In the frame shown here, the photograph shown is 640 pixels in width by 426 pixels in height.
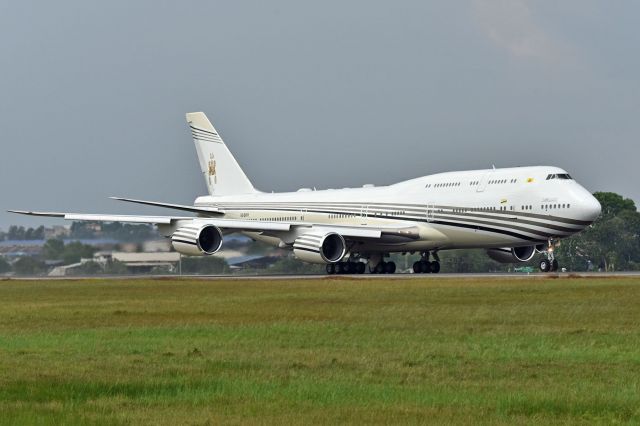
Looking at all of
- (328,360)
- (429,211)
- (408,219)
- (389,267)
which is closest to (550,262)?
(429,211)

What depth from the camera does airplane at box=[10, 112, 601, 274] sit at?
5219cm

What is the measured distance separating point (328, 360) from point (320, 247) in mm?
37100

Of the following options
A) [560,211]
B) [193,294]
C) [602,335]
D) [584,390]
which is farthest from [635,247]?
[584,390]

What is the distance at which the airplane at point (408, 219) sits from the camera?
52188mm

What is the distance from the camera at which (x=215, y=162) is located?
71.9 metres

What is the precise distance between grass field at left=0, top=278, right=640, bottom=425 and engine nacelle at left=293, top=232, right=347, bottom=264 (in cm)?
2074

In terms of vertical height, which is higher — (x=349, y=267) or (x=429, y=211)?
(x=429, y=211)

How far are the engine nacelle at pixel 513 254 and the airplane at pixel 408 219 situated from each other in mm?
46

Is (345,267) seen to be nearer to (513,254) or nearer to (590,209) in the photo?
(513,254)

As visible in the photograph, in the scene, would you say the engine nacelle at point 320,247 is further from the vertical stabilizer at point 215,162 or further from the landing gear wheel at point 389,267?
the vertical stabilizer at point 215,162

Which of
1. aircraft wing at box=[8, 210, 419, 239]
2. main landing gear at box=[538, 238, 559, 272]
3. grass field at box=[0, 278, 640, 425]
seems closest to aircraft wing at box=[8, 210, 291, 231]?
aircraft wing at box=[8, 210, 419, 239]

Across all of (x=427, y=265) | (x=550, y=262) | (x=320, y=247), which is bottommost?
(x=427, y=265)

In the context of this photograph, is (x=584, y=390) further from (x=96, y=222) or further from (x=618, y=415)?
(x=96, y=222)

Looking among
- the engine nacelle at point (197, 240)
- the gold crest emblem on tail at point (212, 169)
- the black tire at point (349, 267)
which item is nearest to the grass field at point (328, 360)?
the engine nacelle at point (197, 240)
